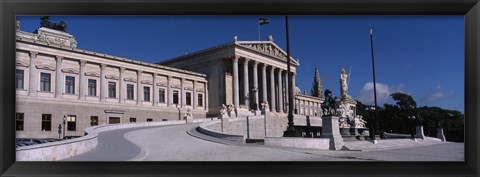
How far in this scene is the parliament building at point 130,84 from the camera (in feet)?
84.3

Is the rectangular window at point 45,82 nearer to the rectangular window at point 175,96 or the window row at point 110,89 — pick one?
the window row at point 110,89

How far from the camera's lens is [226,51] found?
176ft

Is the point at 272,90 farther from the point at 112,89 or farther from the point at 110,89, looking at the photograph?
the point at 110,89

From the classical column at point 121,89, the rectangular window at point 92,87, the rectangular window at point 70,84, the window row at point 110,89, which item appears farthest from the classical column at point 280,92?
the rectangular window at point 70,84

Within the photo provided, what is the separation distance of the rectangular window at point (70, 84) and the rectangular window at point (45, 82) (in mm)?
2571

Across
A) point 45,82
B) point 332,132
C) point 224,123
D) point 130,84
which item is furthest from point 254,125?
point 332,132

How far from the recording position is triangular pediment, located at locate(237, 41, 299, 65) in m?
55.9

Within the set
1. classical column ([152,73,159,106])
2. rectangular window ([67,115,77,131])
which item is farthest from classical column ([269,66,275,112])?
rectangular window ([67,115,77,131])

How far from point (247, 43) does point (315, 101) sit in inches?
1294

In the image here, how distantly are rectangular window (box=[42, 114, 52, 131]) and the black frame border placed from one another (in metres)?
14.0
